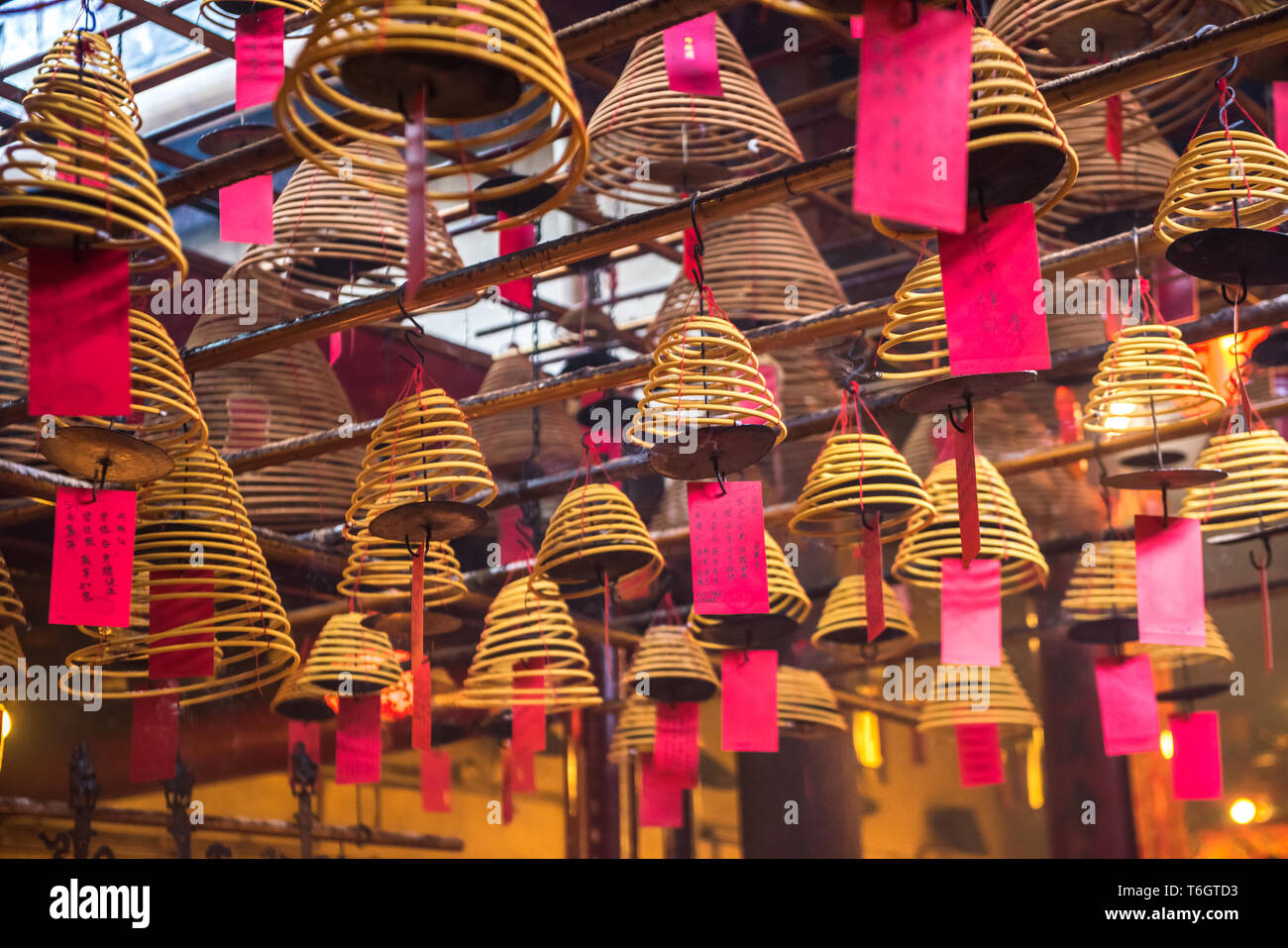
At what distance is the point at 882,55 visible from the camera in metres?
2.44

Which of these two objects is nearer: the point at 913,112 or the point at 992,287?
the point at 913,112

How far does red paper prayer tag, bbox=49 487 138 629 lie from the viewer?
3.95 m

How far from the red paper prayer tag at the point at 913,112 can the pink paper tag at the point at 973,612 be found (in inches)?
86.4

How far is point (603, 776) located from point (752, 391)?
5532 mm

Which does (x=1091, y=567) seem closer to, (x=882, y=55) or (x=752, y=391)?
(x=752, y=391)

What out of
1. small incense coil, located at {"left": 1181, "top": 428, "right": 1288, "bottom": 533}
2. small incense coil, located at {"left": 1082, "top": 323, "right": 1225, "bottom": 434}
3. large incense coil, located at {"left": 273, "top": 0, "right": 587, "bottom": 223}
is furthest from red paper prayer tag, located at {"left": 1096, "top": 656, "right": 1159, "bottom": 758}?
large incense coil, located at {"left": 273, "top": 0, "right": 587, "bottom": 223}

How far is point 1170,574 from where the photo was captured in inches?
173

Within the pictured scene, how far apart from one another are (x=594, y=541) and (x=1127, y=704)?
7.26 ft

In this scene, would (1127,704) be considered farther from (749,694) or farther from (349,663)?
(349,663)

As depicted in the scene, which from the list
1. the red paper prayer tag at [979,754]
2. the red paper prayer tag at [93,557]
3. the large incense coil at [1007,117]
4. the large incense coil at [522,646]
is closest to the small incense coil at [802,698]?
the red paper prayer tag at [979,754]

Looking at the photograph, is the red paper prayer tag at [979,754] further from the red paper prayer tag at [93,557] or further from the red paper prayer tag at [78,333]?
the red paper prayer tag at [78,333]

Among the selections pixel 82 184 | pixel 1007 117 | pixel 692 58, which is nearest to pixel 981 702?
pixel 692 58
